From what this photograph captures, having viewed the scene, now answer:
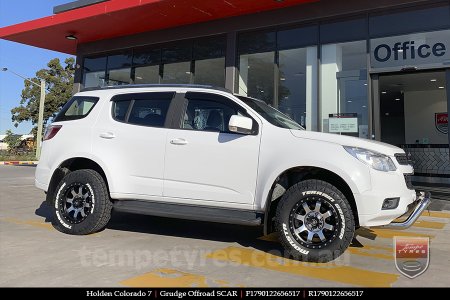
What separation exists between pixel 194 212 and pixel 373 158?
2.15 m

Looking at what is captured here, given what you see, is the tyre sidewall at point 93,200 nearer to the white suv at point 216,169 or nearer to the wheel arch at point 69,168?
the white suv at point 216,169

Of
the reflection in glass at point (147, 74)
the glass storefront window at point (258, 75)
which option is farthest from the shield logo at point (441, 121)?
the reflection in glass at point (147, 74)

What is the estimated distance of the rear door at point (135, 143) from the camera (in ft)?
16.9

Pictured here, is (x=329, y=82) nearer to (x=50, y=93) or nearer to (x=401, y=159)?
(x=401, y=159)

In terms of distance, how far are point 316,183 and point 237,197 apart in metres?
0.95

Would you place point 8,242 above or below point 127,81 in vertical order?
below

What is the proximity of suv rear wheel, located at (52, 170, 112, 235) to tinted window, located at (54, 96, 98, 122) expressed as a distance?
33.9 inches

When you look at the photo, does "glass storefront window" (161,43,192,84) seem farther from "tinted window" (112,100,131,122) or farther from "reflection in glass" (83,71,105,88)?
"tinted window" (112,100,131,122)

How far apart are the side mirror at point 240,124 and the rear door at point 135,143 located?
39.3 inches

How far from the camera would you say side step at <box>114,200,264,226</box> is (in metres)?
4.63

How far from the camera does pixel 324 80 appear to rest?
10.3 meters

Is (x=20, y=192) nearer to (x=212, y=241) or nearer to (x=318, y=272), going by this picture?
(x=212, y=241)

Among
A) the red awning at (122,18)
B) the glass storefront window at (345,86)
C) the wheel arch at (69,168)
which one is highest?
the red awning at (122,18)
